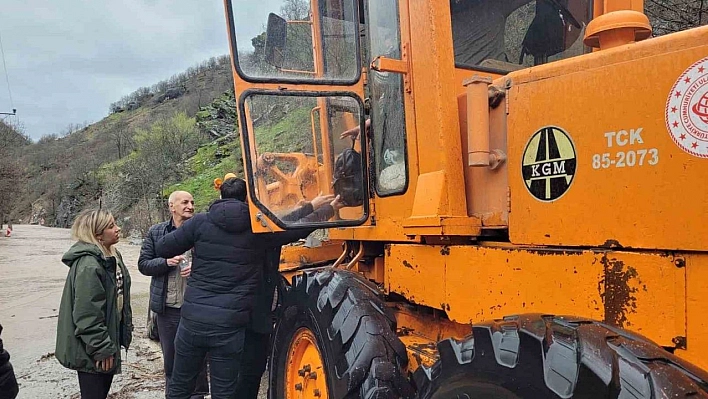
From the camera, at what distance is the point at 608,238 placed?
6.33 feet

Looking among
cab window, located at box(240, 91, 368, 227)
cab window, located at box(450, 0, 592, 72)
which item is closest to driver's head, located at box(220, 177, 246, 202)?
cab window, located at box(240, 91, 368, 227)

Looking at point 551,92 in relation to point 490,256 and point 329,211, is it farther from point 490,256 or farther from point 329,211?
point 329,211

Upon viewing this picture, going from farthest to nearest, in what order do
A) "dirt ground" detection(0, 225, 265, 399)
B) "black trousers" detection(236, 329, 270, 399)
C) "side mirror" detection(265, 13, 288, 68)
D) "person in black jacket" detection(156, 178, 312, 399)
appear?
"dirt ground" detection(0, 225, 265, 399)
"black trousers" detection(236, 329, 270, 399)
"person in black jacket" detection(156, 178, 312, 399)
"side mirror" detection(265, 13, 288, 68)

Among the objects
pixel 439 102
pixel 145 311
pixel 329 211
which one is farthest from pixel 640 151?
pixel 145 311

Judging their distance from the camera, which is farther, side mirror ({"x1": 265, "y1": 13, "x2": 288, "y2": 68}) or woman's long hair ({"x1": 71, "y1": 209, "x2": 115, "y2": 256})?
woman's long hair ({"x1": 71, "y1": 209, "x2": 115, "y2": 256})

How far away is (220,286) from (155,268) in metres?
→ 0.95

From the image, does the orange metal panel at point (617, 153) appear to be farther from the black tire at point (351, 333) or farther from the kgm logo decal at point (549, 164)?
the black tire at point (351, 333)

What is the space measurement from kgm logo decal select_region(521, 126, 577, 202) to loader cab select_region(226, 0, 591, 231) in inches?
26.8

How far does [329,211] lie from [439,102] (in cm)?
103

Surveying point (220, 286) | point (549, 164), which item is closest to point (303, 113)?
point (220, 286)

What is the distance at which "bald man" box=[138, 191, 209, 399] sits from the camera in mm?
4234

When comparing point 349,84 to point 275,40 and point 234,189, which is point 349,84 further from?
point 234,189

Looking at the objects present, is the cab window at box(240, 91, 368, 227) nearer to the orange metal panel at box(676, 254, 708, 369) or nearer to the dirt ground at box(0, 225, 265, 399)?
the orange metal panel at box(676, 254, 708, 369)

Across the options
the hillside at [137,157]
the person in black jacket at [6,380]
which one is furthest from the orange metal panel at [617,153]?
the hillside at [137,157]
